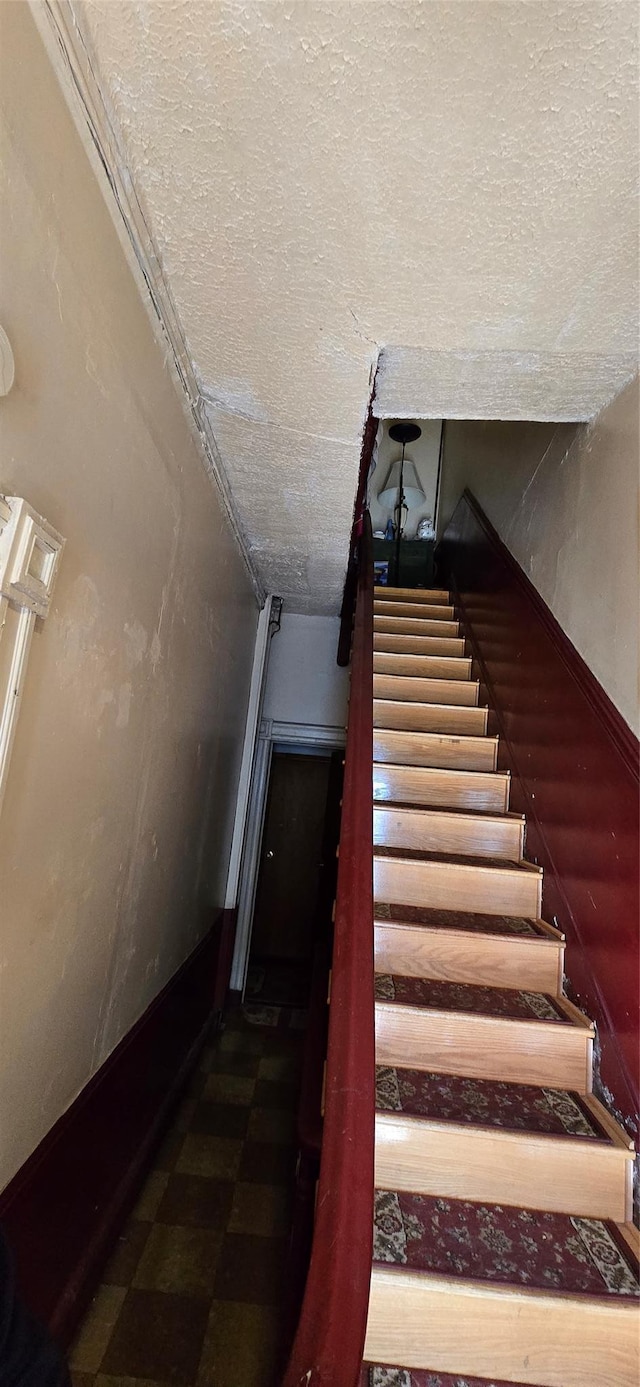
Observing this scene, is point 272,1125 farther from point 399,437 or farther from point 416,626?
point 399,437

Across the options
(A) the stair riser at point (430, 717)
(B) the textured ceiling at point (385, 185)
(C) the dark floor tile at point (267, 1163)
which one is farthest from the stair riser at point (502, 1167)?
(B) the textured ceiling at point (385, 185)

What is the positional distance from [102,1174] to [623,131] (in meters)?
2.62

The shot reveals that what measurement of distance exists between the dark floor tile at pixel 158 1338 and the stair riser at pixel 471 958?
3.58ft

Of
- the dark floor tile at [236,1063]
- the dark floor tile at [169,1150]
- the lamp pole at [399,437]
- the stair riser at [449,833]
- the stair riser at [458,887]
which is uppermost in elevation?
the lamp pole at [399,437]

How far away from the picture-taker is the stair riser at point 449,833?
232 centimetres

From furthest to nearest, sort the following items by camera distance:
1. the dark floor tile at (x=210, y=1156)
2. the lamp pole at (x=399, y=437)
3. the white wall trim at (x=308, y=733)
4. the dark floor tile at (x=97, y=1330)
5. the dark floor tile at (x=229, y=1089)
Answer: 1. the lamp pole at (x=399, y=437)
2. the white wall trim at (x=308, y=733)
3. the dark floor tile at (x=229, y=1089)
4. the dark floor tile at (x=210, y=1156)
5. the dark floor tile at (x=97, y=1330)

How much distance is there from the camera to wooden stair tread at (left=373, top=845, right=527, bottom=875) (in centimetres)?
213

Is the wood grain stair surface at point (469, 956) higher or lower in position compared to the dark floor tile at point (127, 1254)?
higher

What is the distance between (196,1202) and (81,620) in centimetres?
219

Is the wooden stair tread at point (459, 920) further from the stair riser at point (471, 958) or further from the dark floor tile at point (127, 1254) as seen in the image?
the dark floor tile at point (127, 1254)

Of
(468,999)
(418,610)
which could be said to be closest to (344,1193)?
(468,999)

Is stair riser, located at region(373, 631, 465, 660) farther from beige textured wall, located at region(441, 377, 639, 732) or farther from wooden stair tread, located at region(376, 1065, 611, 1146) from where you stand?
wooden stair tread, located at region(376, 1065, 611, 1146)

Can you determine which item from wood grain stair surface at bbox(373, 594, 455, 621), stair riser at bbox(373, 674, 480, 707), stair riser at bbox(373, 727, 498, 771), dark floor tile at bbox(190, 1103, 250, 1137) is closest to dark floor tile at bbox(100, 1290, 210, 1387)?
dark floor tile at bbox(190, 1103, 250, 1137)

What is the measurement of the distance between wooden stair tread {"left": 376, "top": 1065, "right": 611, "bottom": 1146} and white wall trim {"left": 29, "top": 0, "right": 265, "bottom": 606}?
1.99 meters
